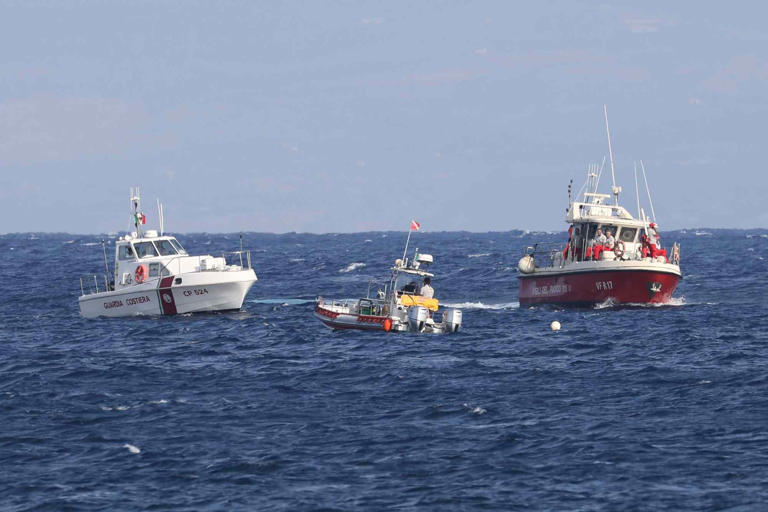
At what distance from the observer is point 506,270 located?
86.9m

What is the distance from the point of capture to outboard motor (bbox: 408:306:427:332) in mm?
40656

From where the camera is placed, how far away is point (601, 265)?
49062mm

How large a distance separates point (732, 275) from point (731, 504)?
2304 inches

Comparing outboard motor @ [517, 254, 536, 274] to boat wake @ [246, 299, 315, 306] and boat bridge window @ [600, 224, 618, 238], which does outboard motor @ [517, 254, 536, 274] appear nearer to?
boat bridge window @ [600, 224, 618, 238]

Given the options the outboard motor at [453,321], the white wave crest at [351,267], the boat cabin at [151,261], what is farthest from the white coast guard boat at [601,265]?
the white wave crest at [351,267]

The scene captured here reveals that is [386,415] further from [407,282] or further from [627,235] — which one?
[627,235]

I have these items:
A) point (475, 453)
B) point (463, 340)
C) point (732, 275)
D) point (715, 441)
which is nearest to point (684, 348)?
point (463, 340)

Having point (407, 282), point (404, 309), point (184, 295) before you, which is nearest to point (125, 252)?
point (184, 295)

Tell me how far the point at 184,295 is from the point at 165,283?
3.08 feet

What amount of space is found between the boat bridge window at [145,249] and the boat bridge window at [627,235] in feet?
69.3

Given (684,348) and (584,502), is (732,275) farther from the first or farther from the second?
(584,502)

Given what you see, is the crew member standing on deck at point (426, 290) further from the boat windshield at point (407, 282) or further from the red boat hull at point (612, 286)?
the red boat hull at point (612, 286)

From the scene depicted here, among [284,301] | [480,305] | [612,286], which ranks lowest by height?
[480,305]

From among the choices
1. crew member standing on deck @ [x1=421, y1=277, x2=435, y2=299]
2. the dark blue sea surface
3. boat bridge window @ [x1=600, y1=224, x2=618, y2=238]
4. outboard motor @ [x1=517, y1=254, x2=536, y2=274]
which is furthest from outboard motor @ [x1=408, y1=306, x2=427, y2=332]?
boat bridge window @ [x1=600, y1=224, x2=618, y2=238]
